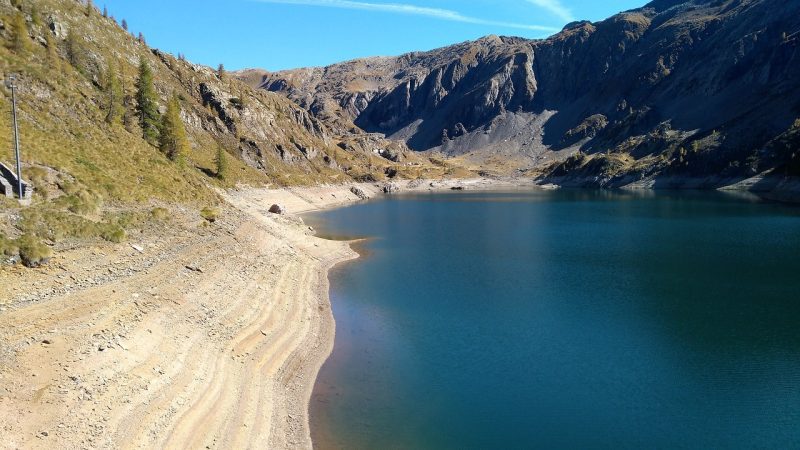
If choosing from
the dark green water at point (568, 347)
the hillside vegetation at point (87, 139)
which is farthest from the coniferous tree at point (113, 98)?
the dark green water at point (568, 347)

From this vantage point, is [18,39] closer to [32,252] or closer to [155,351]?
[32,252]

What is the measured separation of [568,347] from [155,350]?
24.8 metres

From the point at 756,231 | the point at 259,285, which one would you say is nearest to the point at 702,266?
the point at 756,231

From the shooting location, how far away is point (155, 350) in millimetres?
23031

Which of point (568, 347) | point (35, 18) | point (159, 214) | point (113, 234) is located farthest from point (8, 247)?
point (35, 18)

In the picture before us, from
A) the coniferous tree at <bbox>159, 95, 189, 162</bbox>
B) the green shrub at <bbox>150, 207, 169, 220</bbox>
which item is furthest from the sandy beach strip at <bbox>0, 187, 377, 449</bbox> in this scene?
the coniferous tree at <bbox>159, 95, 189, 162</bbox>

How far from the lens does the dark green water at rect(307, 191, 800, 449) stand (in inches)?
938

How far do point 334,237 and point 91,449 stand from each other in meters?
64.3

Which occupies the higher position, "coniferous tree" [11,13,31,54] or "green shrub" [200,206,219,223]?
"coniferous tree" [11,13,31,54]

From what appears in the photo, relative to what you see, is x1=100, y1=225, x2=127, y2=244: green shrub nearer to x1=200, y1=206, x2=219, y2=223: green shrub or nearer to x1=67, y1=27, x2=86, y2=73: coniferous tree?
x1=200, y1=206, x2=219, y2=223: green shrub

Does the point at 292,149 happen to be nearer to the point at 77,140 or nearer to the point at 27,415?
the point at 77,140

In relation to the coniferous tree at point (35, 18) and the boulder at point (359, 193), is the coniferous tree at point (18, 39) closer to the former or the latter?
the coniferous tree at point (35, 18)

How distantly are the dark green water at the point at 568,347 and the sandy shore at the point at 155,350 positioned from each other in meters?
2.98

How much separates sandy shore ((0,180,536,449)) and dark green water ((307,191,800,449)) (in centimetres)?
298
